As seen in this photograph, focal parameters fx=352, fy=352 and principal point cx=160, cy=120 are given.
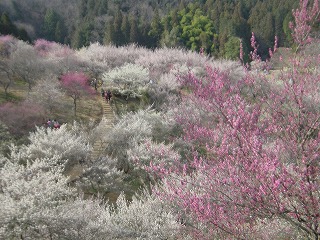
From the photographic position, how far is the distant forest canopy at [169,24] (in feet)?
213

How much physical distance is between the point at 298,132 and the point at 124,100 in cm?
3325

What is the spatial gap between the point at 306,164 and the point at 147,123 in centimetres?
2211

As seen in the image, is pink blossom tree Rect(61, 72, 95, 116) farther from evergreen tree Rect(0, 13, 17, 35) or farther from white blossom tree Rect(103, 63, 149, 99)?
evergreen tree Rect(0, 13, 17, 35)

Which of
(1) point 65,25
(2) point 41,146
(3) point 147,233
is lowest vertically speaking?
(1) point 65,25

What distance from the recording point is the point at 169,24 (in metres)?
70.2

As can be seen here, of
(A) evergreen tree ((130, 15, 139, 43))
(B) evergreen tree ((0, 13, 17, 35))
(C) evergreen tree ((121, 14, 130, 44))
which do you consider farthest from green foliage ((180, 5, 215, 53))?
(B) evergreen tree ((0, 13, 17, 35))

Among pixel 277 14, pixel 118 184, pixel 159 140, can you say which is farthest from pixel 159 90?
pixel 277 14

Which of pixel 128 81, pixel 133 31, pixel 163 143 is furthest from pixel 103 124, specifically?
pixel 133 31

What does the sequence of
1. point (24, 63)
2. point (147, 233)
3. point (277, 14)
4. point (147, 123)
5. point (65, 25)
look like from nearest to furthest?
point (147, 233) → point (147, 123) → point (24, 63) → point (277, 14) → point (65, 25)

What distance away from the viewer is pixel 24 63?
34.8 m

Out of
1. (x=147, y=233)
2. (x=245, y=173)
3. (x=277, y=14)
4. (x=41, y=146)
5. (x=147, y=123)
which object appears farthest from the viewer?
(x=277, y=14)

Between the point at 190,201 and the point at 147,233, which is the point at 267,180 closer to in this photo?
the point at 190,201

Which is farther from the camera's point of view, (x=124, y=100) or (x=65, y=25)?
(x=65, y=25)

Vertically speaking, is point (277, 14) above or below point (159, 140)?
above
